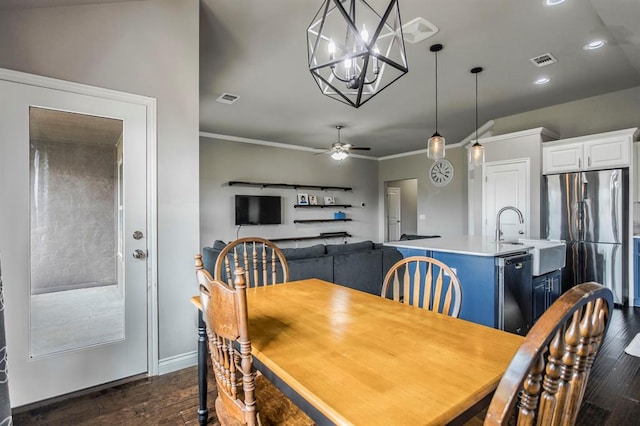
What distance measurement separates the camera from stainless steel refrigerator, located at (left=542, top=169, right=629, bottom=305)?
411 centimetres

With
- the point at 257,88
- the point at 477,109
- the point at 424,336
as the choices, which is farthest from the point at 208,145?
the point at 424,336

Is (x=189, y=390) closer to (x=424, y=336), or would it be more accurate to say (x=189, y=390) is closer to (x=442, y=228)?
(x=424, y=336)

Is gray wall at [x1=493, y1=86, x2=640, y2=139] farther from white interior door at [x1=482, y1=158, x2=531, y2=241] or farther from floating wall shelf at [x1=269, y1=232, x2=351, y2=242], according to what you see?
floating wall shelf at [x1=269, y1=232, x2=351, y2=242]

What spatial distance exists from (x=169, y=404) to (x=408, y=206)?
912 centimetres

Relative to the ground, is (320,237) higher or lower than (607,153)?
lower

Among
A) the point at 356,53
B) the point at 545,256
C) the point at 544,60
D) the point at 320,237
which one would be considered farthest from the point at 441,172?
the point at 356,53

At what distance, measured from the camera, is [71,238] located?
2.21 metres

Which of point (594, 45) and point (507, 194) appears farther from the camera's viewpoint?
point (507, 194)

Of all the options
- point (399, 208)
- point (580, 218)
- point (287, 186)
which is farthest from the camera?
point (399, 208)

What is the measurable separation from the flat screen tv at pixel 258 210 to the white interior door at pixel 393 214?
3.71 m

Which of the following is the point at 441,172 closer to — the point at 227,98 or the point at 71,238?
the point at 227,98

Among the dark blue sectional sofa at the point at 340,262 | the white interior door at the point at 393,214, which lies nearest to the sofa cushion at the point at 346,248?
the dark blue sectional sofa at the point at 340,262

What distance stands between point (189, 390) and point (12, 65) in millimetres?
2335

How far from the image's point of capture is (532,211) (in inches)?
191
